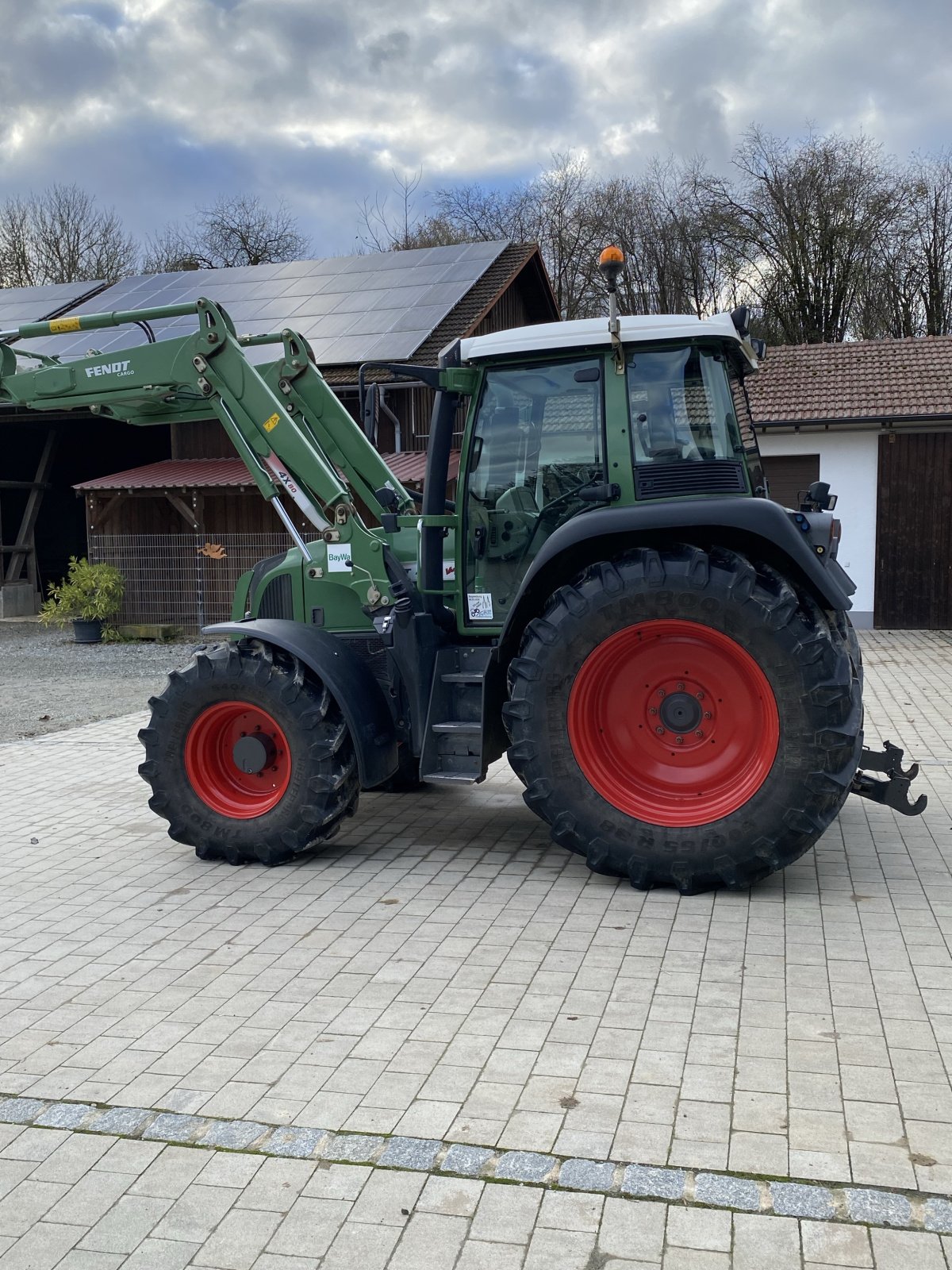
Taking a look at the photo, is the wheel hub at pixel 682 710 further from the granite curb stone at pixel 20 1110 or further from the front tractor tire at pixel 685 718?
the granite curb stone at pixel 20 1110

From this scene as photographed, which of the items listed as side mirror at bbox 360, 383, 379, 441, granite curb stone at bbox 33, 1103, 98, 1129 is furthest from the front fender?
granite curb stone at bbox 33, 1103, 98, 1129

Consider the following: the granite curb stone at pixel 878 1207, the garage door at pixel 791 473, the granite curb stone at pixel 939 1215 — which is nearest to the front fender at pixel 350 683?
the granite curb stone at pixel 878 1207

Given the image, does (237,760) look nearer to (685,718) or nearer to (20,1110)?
(685,718)

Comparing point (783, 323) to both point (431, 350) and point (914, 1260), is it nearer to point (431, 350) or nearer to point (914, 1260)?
point (431, 350)

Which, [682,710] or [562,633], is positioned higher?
[562,633]

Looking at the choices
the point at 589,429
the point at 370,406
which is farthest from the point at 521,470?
the point at 370,406

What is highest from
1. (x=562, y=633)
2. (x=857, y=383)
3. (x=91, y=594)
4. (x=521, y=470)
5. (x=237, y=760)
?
(x=857, y=383)

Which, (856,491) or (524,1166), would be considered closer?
(524,1166)

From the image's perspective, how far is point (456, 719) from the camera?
18.9 ft

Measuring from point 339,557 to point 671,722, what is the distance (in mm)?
2012

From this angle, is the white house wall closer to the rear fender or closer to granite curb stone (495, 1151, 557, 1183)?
the rear fender

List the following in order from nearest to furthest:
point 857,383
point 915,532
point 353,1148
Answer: point 353,1148 < point 915,532 < point 857,383

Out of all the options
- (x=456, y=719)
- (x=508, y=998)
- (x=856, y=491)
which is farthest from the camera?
(x=856, y=491)

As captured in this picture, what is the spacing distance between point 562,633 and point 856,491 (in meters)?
13.4
